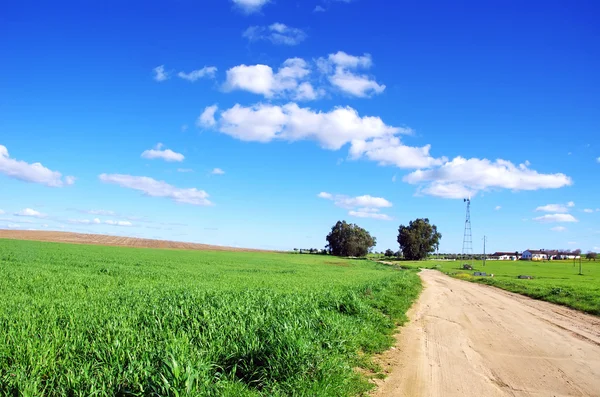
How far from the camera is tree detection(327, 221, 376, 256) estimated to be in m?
148

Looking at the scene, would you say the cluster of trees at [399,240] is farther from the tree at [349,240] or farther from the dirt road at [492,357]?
the dirt road at [492,357]

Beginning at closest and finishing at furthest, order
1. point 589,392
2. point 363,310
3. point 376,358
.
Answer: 1. point 589,392
2. point 376,358
3. point 363,310

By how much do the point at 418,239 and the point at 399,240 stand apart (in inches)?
287

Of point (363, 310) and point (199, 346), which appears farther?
point (363, 310)

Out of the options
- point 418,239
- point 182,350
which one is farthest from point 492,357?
point 418,239

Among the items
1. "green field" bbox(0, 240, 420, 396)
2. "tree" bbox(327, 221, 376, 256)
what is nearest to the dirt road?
"green field" bbox(0, 240, 420, 396)

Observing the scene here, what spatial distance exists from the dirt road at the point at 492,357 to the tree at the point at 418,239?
125m

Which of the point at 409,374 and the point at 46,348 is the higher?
the point at 46,348

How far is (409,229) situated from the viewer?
141250mm

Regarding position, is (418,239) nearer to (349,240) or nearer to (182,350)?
(349,240)

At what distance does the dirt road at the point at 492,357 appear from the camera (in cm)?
718

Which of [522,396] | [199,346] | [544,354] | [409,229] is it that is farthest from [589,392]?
[409,229]

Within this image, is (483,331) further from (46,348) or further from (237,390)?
(46,348)

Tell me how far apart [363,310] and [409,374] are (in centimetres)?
490
